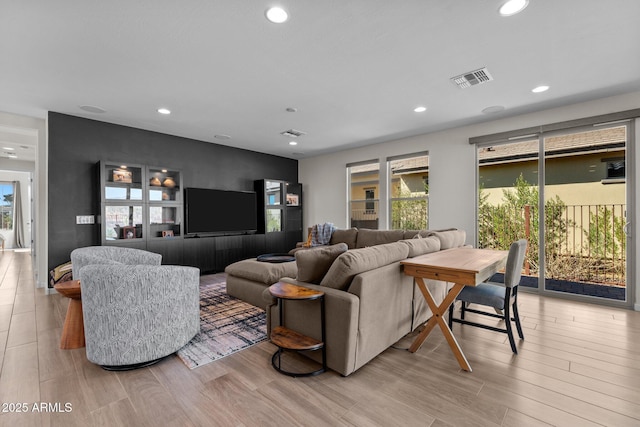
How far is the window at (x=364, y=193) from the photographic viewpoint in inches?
247

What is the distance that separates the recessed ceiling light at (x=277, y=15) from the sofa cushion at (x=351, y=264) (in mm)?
1868

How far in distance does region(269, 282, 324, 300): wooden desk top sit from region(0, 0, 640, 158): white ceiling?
211 cm

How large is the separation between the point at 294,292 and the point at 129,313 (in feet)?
4.15

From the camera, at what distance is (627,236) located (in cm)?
364

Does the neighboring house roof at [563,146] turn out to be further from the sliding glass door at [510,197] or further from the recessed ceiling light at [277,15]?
the recessed ceiling light at [277,15]

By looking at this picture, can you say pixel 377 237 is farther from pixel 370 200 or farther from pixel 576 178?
pixel 576 178

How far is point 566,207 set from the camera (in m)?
4.20

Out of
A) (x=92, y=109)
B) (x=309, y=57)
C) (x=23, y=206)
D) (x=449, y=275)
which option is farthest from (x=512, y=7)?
(x=23, y=206)

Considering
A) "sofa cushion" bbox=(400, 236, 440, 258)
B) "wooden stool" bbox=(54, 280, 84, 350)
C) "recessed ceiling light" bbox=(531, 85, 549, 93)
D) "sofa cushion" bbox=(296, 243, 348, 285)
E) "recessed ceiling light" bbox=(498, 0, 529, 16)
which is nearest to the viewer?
"recessed ceiling light" bbox=(498, 0, 529, 16)

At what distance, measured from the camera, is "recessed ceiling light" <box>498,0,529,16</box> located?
198cm

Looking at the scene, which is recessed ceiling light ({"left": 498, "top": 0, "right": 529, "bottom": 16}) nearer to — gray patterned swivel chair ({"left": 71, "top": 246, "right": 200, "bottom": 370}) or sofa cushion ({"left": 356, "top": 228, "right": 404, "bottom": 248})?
gray patterned swivel chair ({"left": 71, "top": 246, "right": 200, "bottom": 370})

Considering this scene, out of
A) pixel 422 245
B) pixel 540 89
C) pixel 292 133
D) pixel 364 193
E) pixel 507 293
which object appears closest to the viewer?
pixel 507 293

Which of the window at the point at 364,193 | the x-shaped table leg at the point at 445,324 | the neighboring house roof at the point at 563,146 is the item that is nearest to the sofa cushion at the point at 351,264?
the x-shaped table leg at the point at 445,324

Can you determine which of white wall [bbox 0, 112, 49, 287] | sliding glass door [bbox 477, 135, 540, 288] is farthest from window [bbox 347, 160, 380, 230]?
white wall [bbox 0, 112, 49, 287]
